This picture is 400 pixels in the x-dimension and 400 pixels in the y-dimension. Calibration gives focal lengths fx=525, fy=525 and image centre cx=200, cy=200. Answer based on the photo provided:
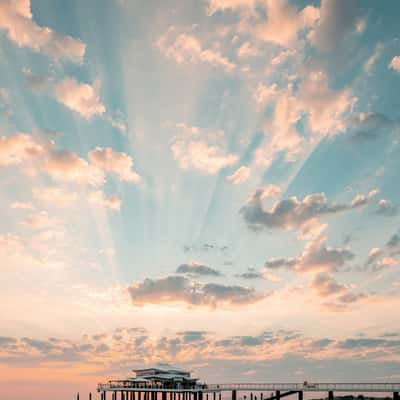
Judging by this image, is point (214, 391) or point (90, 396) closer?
point (214, 391)

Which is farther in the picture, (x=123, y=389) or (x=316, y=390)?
(x=123, y=389)

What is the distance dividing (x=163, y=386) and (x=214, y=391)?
10.5 meters

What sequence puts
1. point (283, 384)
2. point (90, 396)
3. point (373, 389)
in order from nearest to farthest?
1. point (373, 389)
2. point (283, 384)
3. point (90, 396)

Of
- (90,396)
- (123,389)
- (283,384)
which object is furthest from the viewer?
(90,396)

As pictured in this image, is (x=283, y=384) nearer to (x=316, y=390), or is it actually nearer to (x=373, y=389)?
(x=316, y=390)

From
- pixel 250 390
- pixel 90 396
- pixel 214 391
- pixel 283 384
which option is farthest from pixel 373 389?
pixel 90 396

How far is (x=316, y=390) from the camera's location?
97.1 meters

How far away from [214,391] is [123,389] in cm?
2004

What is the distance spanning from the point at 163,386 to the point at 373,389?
133 ft

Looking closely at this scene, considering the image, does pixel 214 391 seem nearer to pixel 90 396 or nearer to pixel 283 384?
pixel 283 384

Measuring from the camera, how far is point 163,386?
106 m

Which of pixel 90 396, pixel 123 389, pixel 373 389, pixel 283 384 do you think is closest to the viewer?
pixel 373 389

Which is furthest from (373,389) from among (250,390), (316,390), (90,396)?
(90,396)

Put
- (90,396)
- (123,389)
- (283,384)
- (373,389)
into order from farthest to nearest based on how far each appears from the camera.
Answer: (90,396), (123,389), (283,384), (373,389)
